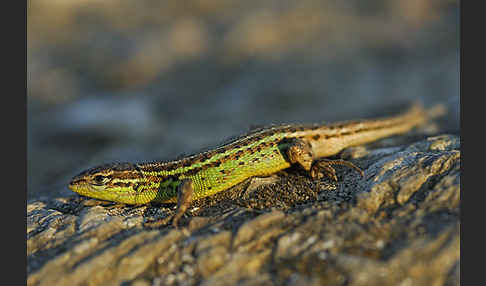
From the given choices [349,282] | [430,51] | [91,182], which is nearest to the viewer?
[349,282]

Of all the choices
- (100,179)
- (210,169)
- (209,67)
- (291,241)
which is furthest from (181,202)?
(209,67)

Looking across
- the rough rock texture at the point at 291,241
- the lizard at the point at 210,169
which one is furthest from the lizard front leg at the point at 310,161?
the rough rock texture at the point at 291,241

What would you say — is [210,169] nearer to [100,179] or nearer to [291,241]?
[100,179]

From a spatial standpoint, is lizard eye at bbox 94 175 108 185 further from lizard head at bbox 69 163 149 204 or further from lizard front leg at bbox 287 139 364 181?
lizard front leg at bbox 287 139 364 181

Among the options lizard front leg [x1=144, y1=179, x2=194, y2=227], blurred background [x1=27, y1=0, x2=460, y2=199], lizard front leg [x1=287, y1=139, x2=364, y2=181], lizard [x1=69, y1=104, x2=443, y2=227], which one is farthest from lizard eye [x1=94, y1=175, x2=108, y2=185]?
blurred background [x1=27, y1=0, x2=460, y2=199]

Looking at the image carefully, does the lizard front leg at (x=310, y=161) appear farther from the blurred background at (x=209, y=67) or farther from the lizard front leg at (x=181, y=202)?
the blurred background at (x=209, y=67)

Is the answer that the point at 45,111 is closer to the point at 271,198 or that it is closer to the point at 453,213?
the point at 271,198

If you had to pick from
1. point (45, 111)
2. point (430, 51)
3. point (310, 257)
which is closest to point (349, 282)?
point (310, 257)
